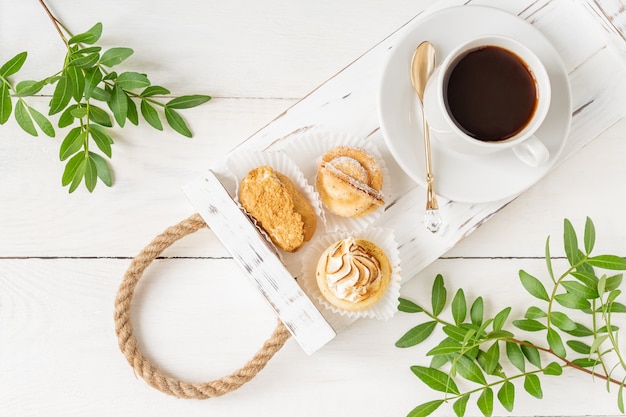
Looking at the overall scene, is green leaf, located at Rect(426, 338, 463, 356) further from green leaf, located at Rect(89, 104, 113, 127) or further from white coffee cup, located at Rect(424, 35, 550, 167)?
green leaf, located at Rect(89, 104, 113, 127)

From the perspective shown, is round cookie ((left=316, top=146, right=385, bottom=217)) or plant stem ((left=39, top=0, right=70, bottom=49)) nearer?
round cookie ((left=316, top=146, right=385, bottom=217))

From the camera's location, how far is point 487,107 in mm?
936

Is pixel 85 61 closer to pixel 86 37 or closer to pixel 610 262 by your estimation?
pixel 86 37

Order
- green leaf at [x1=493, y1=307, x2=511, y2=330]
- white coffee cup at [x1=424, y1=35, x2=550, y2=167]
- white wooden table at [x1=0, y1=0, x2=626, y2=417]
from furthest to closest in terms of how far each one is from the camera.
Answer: white wooden table at [x1=0, y1=0, x2=626, y2=417] < green leaf at [x1=493, y1=307, x2=511, y2=330] < white coffee cup at [x1=424, y1=35, x2=550, y2=167]

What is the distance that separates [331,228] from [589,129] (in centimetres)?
50

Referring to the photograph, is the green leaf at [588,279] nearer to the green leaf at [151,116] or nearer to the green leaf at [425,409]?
the green leaf at [425,409]

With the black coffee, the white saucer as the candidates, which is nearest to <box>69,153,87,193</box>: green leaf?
the white saucer

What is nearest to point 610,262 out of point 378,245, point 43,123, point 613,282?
point 613,282

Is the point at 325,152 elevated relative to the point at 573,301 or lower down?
elevated

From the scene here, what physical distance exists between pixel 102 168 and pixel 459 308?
0.69m

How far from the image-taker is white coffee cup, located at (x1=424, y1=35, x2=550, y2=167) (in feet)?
2.97

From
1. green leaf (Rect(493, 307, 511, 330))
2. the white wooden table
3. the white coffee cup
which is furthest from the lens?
the white wooden table

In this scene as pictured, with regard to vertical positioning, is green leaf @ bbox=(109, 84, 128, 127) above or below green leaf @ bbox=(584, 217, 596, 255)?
above

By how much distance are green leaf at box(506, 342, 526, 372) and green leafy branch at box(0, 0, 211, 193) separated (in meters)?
0.70
